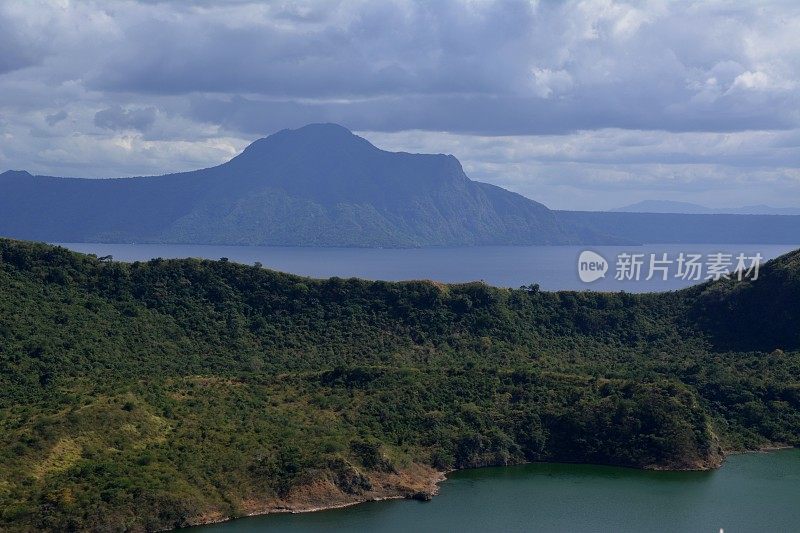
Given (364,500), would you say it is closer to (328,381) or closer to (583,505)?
(583,505)

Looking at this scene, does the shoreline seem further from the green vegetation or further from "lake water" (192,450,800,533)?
the green vegetation

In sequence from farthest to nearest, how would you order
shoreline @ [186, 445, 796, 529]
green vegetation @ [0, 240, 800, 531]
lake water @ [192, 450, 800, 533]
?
green vegetation @ [0, 240, 800, 531]
shoreline @ [186, 445, 796, 529]
lake water @ [192, 450, 800, 533]

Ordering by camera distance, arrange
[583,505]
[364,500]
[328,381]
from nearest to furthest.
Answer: [583,505] < [364,500] < [328,381]

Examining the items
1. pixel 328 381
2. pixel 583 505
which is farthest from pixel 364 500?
pixel 328 381

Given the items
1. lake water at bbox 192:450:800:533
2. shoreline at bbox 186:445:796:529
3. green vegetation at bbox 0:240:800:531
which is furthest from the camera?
green vegetation at bbox 0:240:800:531

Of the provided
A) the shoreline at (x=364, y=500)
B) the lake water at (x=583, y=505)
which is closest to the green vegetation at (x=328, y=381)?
the shoreline at (x=364, y=500)

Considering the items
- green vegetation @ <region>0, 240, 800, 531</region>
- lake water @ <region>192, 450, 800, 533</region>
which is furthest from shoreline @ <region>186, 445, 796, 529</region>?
green vegetation @ <region>0, 240, 800, 531</region>

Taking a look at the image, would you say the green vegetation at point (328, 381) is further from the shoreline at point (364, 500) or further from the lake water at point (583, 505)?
the lake water at point (583, 505)
